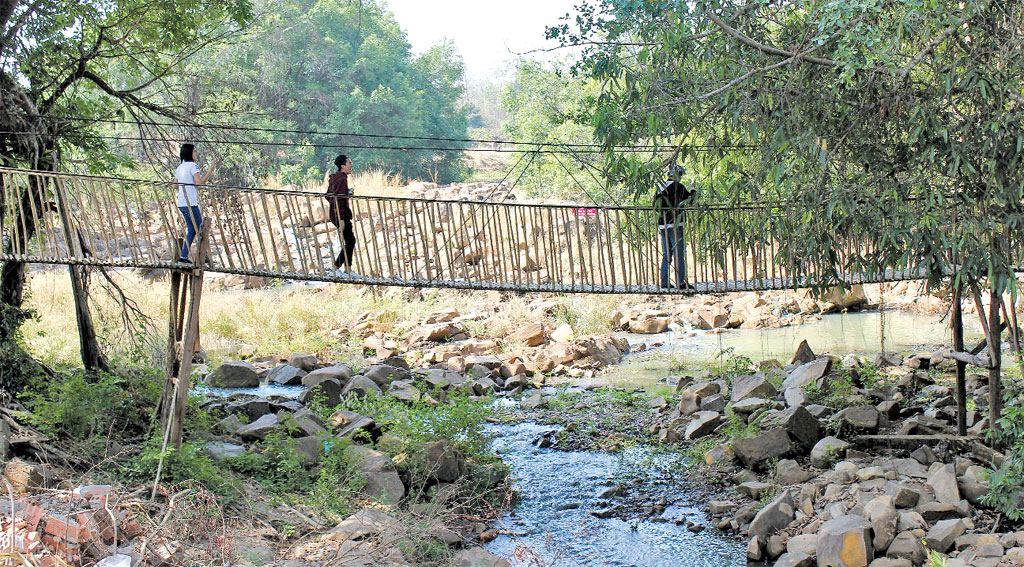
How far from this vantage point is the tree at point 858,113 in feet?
14.3

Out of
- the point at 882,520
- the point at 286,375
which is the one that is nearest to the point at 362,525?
the point at 882,520

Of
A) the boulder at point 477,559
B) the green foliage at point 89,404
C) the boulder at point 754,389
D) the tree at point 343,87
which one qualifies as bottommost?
the boulder at point 477,559

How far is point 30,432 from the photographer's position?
250 inches

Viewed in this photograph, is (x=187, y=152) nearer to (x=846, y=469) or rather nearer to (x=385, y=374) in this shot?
(x=385, y=374)

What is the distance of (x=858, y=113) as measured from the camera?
4934 mm

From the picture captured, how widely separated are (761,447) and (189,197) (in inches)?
195

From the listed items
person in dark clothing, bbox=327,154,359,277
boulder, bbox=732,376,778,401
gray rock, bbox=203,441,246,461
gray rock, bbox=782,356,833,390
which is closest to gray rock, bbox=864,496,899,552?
boulder, bbox=732,376,778,401

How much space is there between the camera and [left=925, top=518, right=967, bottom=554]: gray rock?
16.6ft

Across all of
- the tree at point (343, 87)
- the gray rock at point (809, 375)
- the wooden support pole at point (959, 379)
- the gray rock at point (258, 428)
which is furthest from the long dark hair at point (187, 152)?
the tree at point (343, 87)

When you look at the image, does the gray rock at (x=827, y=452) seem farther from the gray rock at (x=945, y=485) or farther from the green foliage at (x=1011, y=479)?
the green foliage at (x=1011, y=479)

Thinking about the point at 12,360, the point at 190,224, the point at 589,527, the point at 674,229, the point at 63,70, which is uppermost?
the point at 63,70

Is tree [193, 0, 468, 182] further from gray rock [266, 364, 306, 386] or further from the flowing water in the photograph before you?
the flowing water

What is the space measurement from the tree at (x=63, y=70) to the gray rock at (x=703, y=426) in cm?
568

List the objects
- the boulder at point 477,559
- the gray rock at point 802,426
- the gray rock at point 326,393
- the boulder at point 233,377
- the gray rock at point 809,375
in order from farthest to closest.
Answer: the boulder at point 233,377 → the gray rock at point 326,393 → the gray rock at point 809,375 → the gray rock at point 802,426 → the boulder at point 477,559
